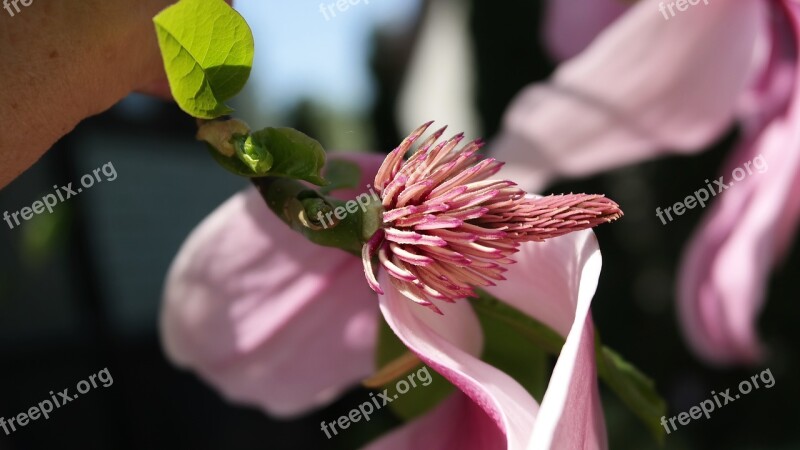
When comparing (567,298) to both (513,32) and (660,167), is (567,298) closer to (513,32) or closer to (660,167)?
(513,32)

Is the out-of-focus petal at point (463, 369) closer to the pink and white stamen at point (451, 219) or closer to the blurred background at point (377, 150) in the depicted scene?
the pink and white stamen at point (451, 219)

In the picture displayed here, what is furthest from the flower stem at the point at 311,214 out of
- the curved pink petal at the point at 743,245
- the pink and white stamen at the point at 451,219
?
the curved pink petal at the point at 743,245

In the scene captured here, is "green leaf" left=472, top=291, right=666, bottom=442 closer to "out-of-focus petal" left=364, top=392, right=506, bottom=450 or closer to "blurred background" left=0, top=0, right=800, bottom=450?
"out-of-focus petal" left=364, top=392, right=506, bottom=450

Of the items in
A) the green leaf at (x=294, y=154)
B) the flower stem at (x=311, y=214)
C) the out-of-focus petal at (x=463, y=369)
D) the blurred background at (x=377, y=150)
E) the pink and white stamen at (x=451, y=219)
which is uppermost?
the green leaf at (x=294, y=154)

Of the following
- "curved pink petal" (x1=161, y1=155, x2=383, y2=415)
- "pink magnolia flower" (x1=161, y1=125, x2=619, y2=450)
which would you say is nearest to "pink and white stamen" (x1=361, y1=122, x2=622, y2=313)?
"pink magnolia flower" (x1=161, y1=125, x2=619, y2=450)

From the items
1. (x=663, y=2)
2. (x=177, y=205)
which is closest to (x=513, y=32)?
(x=663, y=2)

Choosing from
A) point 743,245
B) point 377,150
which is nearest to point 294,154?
point 743,245
